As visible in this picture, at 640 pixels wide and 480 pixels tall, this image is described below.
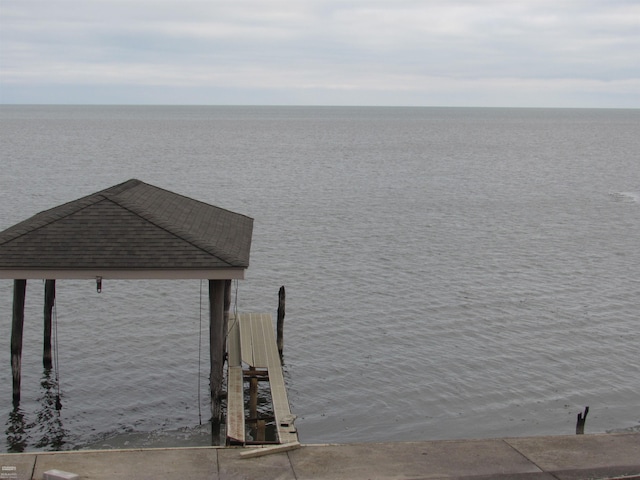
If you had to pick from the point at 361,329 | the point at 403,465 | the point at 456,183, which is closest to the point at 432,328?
the point at 361,329

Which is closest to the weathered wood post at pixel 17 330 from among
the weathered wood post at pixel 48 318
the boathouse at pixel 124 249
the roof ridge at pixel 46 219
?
the boathouse at pixel 124 249

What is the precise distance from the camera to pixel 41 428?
1739 centimetres

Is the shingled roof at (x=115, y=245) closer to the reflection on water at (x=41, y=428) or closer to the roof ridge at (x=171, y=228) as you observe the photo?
the roof ridge at (x=171, y=228)

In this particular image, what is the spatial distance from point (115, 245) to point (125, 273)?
690 millimetres

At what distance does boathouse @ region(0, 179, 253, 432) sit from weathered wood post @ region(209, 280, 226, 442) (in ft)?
0.06

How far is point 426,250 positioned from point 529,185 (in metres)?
37.3

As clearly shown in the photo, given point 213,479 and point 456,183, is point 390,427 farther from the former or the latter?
point 456,183

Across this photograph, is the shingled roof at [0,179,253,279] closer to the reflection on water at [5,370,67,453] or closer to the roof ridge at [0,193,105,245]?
the roof ridge at [0,193,105,245]

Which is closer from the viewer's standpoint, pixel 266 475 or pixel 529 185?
pixel 266 475

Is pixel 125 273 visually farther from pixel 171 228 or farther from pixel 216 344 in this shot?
pixel 216 344

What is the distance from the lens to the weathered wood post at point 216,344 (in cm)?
1585

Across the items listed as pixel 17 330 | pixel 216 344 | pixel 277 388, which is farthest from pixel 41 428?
pixel 277 388

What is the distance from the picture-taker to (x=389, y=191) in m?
66.0

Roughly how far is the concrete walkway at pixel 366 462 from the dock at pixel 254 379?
89 centimetres
